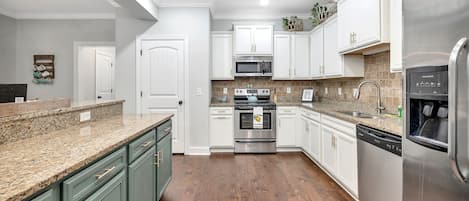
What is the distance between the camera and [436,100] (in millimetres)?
1367

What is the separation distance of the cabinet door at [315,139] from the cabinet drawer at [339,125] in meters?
0.28

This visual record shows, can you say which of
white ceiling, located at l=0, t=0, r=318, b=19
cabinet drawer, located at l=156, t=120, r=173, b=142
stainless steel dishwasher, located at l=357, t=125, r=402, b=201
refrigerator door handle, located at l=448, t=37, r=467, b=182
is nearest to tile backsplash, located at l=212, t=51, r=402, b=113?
stainless steel dishwasher, located at l=357, t=125, r=402, b=201

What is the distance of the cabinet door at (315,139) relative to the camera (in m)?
4.00

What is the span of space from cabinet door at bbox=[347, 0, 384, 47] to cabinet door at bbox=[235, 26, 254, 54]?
2.22 meters

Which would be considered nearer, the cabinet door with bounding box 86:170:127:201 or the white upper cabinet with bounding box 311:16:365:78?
the cabinet door with bounding box 86:170:127:201

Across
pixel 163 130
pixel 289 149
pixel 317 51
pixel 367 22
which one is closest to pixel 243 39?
pixel 317 51

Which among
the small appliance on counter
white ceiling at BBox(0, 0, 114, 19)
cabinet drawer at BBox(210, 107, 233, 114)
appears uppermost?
white ceiling at BBox(0, 0, 114, 19)

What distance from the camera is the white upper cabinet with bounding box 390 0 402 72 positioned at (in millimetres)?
2557

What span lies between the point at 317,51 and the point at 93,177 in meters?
4.30

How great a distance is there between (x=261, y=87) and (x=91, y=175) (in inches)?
184

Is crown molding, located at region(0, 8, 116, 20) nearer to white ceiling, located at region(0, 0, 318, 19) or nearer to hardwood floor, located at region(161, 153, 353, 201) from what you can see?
white ceiling, located at region(0, 0, 318, 19)

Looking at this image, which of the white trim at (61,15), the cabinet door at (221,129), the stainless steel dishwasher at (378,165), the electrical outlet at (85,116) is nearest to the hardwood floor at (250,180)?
the cabinet door at (221,129)

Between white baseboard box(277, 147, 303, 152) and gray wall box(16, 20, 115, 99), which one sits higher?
gray wall box(16, 20, 115, 99)

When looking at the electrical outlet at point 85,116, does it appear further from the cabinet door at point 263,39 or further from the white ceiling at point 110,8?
the cabinet door at point 263,39
